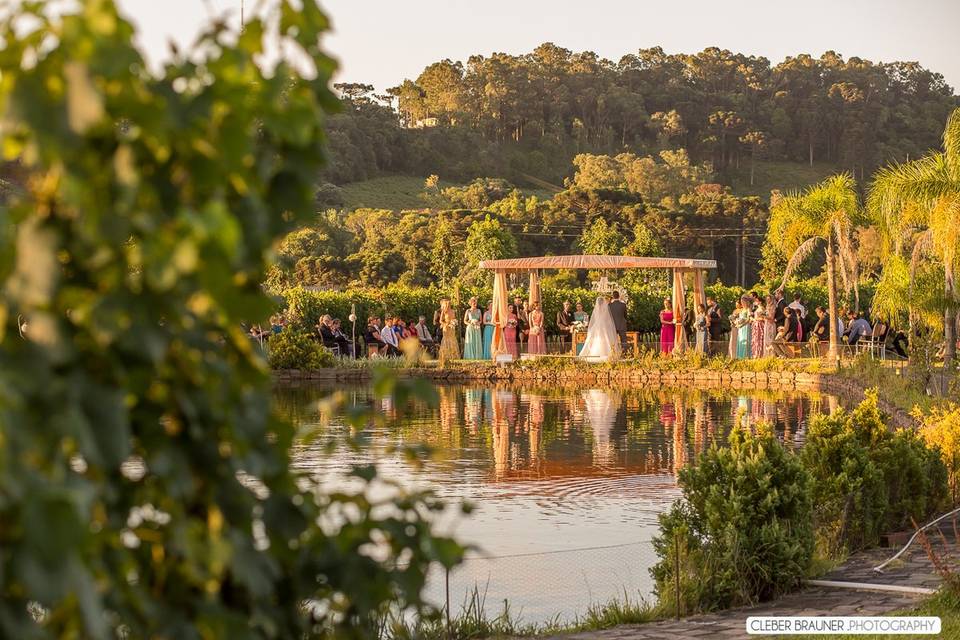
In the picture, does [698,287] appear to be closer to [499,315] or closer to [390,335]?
[499,315]

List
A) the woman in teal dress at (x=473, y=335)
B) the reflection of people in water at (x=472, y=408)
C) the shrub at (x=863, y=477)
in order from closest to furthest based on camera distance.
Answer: the shrub at (x=863, y=477), the reflection of people in water at (x=472, y=408), the woman in teal dress at (x=473, y=335)

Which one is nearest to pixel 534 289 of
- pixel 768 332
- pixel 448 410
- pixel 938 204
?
pixel 768 332

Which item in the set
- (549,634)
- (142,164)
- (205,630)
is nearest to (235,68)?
(142,164)

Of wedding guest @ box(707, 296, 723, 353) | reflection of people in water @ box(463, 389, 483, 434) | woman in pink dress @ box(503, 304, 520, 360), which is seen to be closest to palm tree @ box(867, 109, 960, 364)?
wedding guest @ box(707, 296, 723, 353)

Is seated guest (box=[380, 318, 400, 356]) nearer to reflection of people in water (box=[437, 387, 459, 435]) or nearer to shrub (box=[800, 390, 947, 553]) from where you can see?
reflection of people in water (box=[437, 387, 459, 435])

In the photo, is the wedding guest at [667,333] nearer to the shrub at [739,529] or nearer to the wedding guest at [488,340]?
the wedding guest at [488,340]

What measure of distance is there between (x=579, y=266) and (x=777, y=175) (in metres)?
93.0

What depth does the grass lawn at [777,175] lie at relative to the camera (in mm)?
121537

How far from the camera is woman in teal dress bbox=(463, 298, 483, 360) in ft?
117

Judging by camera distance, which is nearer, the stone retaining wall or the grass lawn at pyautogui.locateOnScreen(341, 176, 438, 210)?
the stone retaining wall

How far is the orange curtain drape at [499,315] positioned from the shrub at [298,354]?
543 centimetres

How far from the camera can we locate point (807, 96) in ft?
Result: 447

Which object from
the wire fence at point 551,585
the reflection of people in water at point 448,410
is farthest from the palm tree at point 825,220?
the wire fence at point 551,585

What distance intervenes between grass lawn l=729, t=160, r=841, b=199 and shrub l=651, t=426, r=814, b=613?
113 meters
